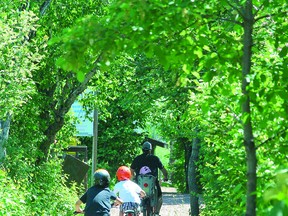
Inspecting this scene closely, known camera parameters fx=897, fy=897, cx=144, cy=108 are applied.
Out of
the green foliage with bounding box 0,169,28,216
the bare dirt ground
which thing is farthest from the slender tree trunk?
the bare dirt ground

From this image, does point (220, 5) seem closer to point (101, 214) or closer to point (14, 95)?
point (101, 214)

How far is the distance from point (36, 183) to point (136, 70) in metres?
5.68

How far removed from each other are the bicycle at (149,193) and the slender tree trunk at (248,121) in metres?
12.1

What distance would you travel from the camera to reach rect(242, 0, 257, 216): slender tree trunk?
19.6 feet

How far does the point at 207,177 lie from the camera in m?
14.9

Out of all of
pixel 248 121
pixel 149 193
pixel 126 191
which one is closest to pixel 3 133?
pixel 149 193

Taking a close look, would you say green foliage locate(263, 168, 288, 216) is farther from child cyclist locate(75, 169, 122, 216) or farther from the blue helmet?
the blue helmet

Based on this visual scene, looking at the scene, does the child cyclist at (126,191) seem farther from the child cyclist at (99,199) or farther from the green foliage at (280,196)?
the green foliage at (280,196)

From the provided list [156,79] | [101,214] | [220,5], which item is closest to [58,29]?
[156,79]

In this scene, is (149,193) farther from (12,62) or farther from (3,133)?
(12,62)

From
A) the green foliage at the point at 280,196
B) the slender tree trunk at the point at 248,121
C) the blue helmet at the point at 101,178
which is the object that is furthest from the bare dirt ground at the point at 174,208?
the green foliage at the point at 280,196

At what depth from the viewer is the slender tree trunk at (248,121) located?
5.97 metres

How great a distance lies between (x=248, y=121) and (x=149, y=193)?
12444 millimetres

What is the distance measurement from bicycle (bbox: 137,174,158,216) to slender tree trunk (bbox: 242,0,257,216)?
39.5 ft
